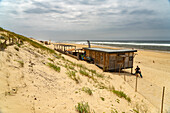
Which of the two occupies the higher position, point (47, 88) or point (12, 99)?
point (12, 99)

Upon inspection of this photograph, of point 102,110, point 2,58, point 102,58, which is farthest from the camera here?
point 102,58

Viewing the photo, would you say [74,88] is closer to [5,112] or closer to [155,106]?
[5,112]

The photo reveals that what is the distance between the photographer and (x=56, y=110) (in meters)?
3.67

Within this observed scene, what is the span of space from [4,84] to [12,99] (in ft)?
2.65

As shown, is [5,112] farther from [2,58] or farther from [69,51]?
[69,51]

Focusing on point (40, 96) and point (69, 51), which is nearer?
point (40, 96)

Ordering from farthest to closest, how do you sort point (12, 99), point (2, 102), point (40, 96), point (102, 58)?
point (102, 58)
point (40, 96)
point (12, 99)
point (2, 102)

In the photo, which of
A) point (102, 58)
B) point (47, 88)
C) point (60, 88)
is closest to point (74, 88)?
point (60, 88)

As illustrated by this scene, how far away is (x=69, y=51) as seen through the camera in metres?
24.7

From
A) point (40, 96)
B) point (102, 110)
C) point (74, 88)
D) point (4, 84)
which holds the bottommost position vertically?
point (102, 110)

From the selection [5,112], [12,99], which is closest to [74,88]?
[12,99]

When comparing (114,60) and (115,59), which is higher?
(115,59)

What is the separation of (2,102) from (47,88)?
2.05 metres

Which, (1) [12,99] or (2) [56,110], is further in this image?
(2) [56,110]
